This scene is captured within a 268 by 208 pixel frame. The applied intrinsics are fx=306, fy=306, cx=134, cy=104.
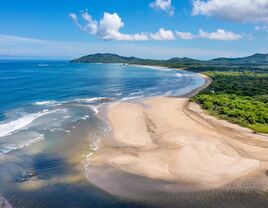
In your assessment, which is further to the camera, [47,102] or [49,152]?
[47,102]

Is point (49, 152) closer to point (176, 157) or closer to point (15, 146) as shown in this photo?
point (15, 146)

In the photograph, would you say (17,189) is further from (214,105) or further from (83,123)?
(214,105)

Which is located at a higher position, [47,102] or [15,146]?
[15,146]

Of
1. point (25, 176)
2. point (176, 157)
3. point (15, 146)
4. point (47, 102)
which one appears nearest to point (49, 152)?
point (15, 146)

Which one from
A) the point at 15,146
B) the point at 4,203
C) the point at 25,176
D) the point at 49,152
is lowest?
the point at 15,146

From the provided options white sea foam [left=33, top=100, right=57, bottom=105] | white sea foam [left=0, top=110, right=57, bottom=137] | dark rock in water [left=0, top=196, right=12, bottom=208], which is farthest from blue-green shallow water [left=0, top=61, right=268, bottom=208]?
white sea foam [left=33, top=100, right=57, bottom=105]

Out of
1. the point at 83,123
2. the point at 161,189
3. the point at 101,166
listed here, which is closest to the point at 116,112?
the point at 83,123

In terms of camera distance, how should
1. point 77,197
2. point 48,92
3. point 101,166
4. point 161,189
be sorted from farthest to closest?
1. point 48,92
2. point 101,166
3. point 161,189
4. point 77,197
